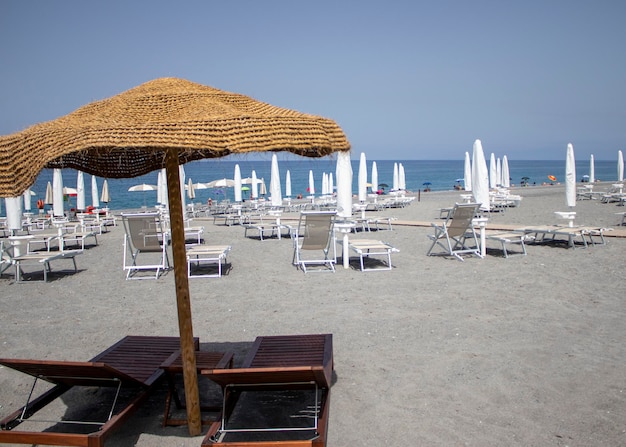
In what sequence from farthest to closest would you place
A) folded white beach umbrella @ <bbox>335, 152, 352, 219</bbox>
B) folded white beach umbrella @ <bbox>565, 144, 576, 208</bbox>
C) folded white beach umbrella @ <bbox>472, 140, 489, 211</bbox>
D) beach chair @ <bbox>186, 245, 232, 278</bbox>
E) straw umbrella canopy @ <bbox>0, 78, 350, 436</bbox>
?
folded white beach umbrella @ <bbox>565, 144, 576, 208</bbox> → folded white beach umbrella @ <bbox>472, 140, 489, 211</bbox> → folded white beach umbrella @ <bbox>335, 152, 352, 219</bbox> → beach chair @ <bbox>186, 245, 232, 278</bbox> → straw umbrella canopy @ <bbox>0, 78, 350, 436</bbox>

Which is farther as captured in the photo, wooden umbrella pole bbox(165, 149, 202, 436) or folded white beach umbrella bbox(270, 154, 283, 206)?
folded white beach umbrella bbox(270, 154, 283, 206)

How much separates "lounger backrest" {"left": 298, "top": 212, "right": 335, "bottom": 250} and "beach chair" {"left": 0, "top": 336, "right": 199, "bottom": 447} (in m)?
4.34

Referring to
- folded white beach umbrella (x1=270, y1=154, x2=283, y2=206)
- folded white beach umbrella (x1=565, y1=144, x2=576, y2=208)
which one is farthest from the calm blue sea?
folded white beach umbrella (x1=565, y1=144, x2=576, y2=208)

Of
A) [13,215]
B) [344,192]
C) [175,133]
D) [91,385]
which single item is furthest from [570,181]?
[13,215]

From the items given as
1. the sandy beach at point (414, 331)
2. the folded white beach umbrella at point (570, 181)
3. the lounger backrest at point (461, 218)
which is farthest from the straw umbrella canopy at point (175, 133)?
the folded white beach umbrella at point (570, 181)

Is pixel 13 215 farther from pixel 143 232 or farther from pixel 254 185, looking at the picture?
pixel 254 185

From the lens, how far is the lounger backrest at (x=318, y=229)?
817cm

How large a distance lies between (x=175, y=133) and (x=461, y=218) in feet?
24.0

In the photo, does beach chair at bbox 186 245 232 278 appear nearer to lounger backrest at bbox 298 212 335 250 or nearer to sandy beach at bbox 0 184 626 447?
sandy beach at bbox 0 184 626 447

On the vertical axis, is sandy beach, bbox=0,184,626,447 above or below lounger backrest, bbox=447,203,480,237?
below

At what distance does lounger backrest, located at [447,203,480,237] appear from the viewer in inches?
345

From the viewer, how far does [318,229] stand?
8.20m

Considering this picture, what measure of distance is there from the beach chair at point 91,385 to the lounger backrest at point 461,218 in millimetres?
5937

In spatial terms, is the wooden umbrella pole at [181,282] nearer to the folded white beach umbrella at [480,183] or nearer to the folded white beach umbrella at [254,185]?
the folded white beach umbrella at [480,183]
